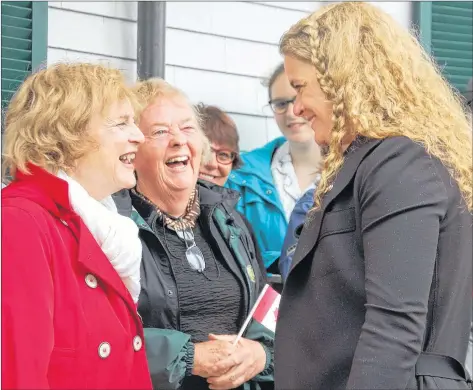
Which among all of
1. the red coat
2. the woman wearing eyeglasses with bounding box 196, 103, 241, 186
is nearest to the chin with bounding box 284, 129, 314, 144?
the woman wearing eyeglasses with bounding box 196, 103, 241, 186

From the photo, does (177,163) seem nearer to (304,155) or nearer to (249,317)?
(249,317)

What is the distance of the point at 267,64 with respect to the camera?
561 centimetres

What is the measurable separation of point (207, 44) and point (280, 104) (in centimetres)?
56

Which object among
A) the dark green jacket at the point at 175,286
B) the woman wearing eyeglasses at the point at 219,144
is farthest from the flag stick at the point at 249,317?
the woman wearing eyeglasses at the point at 219,144

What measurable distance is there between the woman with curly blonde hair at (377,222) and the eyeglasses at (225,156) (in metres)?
2.14

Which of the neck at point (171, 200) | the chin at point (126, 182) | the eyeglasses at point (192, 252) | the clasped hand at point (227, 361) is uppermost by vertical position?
the chin at point (126, 182)

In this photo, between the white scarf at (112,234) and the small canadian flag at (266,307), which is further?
the small canadian flag at (266,307)

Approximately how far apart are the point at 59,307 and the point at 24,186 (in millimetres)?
399

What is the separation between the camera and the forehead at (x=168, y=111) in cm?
415

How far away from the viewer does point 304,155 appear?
5152 mm

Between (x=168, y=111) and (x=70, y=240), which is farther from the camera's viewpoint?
(x=168, y=111)

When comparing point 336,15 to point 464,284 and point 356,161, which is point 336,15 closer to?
point 356,161

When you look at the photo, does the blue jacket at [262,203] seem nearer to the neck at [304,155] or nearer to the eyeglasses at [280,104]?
the neck at [304,155]

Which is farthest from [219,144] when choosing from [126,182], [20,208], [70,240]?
[20,208]
